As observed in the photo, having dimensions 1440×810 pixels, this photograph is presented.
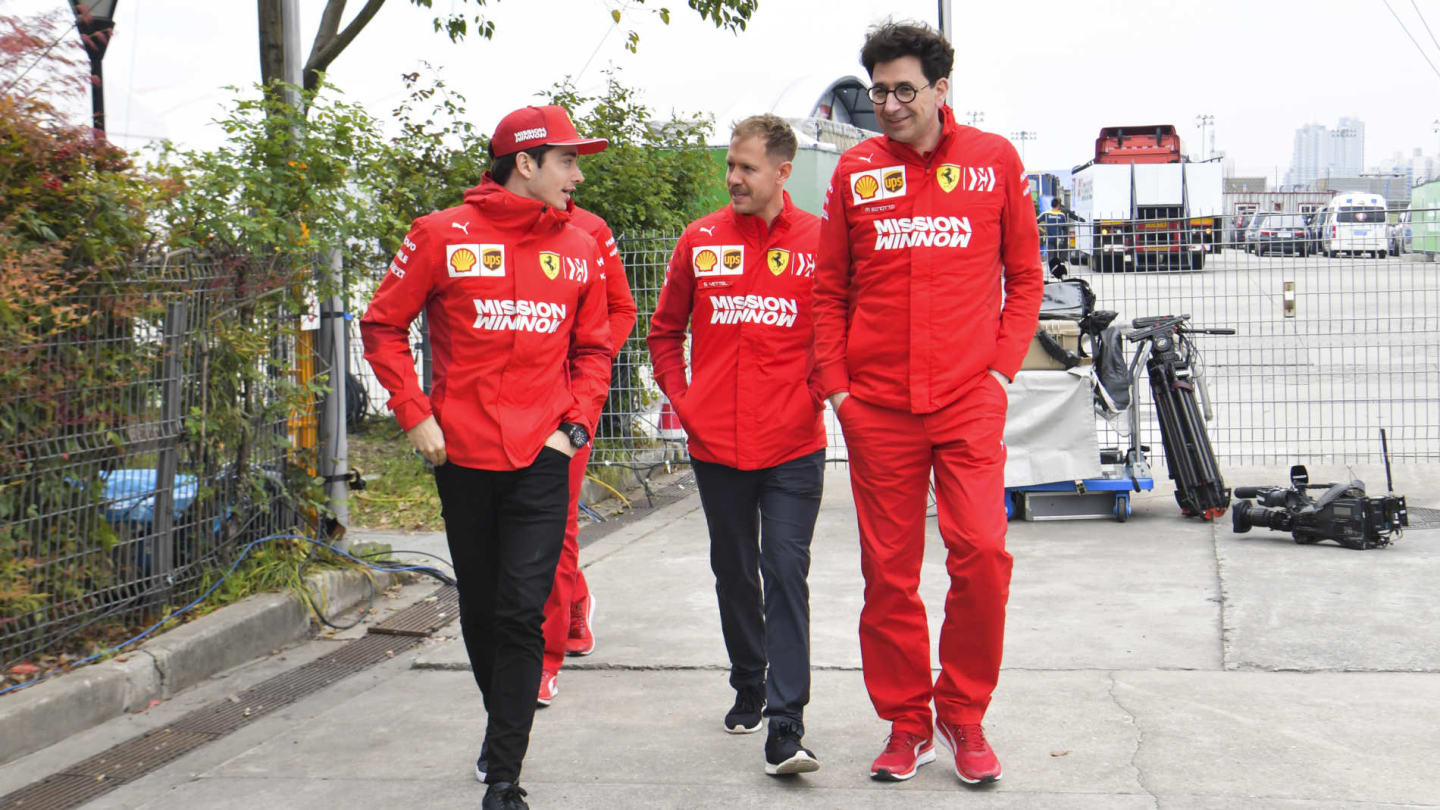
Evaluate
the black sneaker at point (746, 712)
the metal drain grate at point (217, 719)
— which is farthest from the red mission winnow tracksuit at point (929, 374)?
the metal drain grate at point (217, 719)

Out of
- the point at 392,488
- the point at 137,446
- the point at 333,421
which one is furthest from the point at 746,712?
the point at 392,488

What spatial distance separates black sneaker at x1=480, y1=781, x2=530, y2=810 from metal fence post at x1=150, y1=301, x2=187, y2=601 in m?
2.55

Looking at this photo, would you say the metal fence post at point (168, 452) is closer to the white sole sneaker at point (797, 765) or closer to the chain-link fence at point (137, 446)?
the chain-link fence at point (137, 446)

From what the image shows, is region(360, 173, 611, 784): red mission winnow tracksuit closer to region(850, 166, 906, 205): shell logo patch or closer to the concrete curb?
region(850, 166, 906, 205): shell logo patch

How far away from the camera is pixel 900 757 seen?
414cm

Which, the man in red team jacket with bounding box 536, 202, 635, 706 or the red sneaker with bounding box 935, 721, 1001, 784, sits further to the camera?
the man in red team jacket with bounding box 536, 202, 635, 706

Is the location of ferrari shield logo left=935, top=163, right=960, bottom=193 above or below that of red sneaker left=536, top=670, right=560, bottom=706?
above

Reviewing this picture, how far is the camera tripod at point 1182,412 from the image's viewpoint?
26.4ft

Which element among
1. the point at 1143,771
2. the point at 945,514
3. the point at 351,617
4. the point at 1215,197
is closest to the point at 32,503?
the point at 351,617

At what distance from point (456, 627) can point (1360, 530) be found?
4.43 meters

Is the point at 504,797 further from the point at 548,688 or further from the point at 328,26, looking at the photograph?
the point at 328,26

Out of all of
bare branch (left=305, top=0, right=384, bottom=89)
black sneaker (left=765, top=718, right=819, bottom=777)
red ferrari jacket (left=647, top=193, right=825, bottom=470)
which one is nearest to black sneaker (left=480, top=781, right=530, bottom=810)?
black sneaker (left=765, top=718, right=819, bottom=777)

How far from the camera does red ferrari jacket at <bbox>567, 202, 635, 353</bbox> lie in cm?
491

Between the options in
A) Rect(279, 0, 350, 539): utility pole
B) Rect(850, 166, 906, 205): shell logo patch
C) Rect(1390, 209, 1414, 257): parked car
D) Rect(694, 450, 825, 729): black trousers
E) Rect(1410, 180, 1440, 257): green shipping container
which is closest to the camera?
Rect(850, 166, 906, 205): shell logo patch
